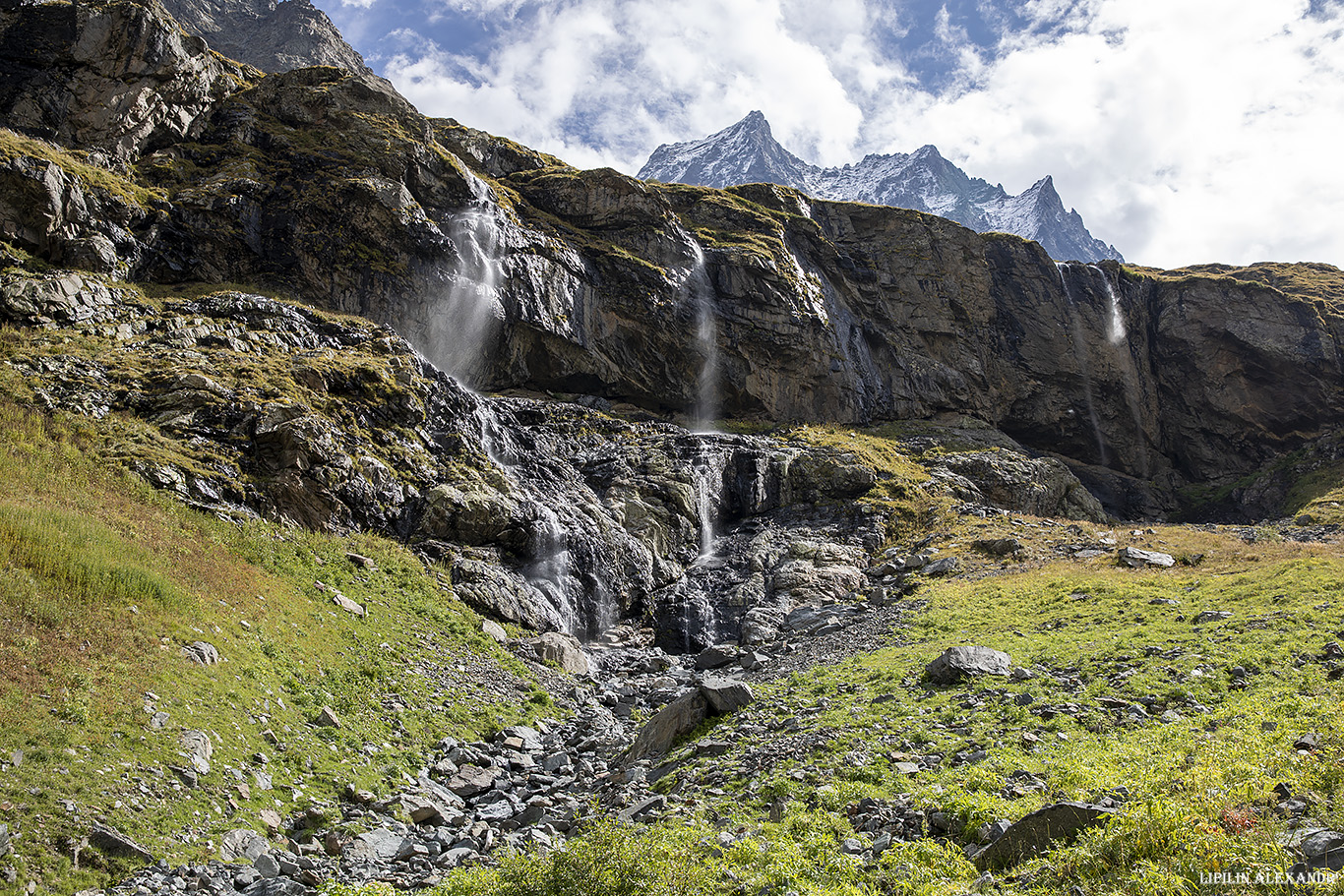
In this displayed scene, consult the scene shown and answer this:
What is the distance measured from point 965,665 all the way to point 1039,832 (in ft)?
31.1

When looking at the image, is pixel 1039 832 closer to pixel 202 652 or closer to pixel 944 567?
pixel 202 652

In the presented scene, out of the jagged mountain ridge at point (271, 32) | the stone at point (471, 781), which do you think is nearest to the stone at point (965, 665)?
the stone at point (471, 781)

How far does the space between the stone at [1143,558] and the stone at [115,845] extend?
111ft

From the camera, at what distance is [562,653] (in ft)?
80.5

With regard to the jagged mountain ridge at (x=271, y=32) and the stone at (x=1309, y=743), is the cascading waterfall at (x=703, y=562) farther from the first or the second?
the jagged mountain ridge at (x=271, y=32)

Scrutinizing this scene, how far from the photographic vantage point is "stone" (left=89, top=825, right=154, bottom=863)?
8.89 metres

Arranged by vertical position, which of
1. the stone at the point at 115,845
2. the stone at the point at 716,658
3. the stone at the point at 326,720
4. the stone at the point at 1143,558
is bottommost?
the stone at the point at 115,845

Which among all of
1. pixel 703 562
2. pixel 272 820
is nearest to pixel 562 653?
pixel 272 820

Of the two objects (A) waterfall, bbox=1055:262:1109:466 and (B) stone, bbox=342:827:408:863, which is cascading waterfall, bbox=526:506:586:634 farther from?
(A) waterfall, bbox=1055:262:1109:466

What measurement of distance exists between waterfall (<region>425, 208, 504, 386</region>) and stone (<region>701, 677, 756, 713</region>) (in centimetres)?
3710

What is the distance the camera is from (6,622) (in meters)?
11.5

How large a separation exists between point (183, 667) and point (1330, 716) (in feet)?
62.2

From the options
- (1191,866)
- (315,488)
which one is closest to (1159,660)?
(1191,866)

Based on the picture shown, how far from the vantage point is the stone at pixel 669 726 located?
1547 centimetres
